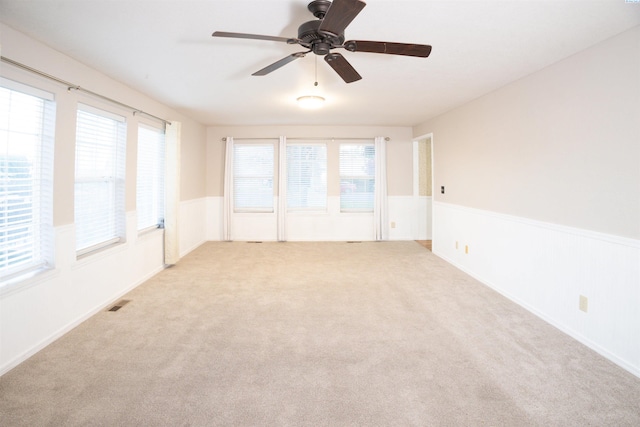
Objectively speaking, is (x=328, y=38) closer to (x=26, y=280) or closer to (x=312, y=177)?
(x=26, y=280)

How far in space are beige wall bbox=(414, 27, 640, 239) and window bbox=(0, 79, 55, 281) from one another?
4346 millimetres

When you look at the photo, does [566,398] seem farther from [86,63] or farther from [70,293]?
[86,63]

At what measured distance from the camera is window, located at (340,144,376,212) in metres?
6.49

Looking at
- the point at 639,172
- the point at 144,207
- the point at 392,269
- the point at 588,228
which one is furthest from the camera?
the point at 392,269

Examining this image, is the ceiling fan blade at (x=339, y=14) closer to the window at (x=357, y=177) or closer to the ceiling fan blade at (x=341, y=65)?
the ceiling fan blade at (x=341, y=65)

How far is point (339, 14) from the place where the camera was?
1.62 metres

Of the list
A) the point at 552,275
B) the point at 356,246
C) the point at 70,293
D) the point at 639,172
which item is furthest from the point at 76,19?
the point at 356,246

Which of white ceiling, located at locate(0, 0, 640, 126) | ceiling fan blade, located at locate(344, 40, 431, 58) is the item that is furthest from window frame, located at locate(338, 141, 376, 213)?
ceiling fan blade, located at locate(344, 40, 431, 58)

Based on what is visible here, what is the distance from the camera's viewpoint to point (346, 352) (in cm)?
233

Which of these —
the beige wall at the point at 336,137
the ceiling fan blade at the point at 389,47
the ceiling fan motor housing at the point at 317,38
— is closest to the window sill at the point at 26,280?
the ceiling fan motor housing at the point at 317,38

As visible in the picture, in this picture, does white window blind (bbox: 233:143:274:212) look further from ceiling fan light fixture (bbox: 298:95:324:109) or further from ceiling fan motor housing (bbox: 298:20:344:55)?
ceiling fan motor housing (bbox: 298:20:344:55)

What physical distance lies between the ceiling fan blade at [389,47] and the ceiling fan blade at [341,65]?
160 mm

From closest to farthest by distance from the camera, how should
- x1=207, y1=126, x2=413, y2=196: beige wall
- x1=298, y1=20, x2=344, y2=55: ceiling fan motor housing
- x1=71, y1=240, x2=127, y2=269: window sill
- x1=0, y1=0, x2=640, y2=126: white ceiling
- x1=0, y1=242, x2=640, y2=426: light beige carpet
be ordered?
x1=0, y1=242, x2=640, y2=426: light beige carpet
x1=298, y1=20, x2=344, y2=55: ceiling fan motor housing
x1=0, y1=0, x2=640, y2=126: white ceiling
x1=71, y1=240, x2=127, y2=269: window sill
x1=207, y1=126, x2=413, y2=196: beige wall

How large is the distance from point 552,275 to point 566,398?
4.33ft
